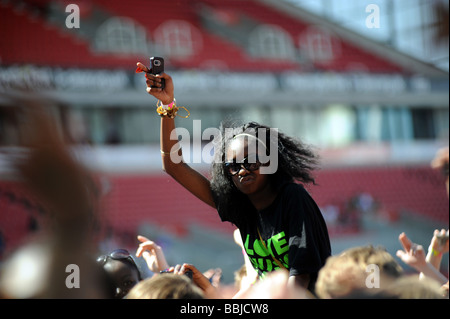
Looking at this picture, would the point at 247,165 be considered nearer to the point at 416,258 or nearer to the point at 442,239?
the point at 416,258

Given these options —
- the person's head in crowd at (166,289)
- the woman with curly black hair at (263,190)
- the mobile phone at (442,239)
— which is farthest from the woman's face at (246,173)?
the mobile phone at (442,239)

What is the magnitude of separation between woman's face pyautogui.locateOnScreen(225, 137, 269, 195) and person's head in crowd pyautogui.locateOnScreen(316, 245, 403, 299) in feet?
1.48

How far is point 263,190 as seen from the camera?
2098 millimetres

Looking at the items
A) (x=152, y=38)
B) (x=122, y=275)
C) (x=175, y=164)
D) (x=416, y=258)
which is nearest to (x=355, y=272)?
(x=416, y=258)

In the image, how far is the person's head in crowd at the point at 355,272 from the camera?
1.57 meters

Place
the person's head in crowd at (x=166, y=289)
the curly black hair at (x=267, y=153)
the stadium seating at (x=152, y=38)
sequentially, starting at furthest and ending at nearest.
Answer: the stadium seating at (x=152, y=38), the curly black hair at (x=267, y=153), the person's head in crowd at (x=166, y=289)

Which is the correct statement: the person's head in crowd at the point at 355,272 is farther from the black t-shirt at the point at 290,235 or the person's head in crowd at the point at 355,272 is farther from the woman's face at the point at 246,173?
the woman's face at the point at 246,173

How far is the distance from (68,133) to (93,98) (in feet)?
35.6

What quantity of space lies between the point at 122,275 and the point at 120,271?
18 mm

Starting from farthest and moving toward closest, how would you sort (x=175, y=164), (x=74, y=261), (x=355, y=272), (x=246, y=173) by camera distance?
(x=175, y=164) → (x=246, y=173) → (x=355, y=272) → (x=74, y=261)

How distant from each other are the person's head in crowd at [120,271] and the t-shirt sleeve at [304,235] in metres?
0.71

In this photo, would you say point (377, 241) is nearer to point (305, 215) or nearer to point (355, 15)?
point (355, 15)
